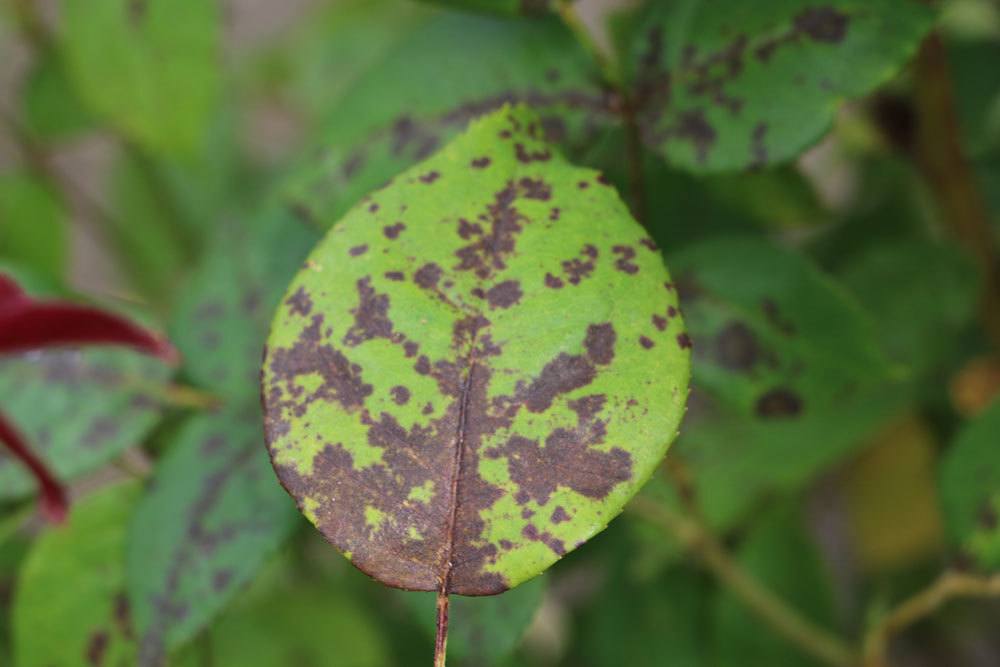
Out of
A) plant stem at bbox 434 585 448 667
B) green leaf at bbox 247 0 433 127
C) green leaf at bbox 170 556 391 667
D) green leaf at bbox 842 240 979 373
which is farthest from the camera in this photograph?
green leaf at bbox 247 0 433 127

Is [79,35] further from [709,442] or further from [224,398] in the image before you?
[709,442]

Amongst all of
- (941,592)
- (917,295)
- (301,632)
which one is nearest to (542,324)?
(941,592)

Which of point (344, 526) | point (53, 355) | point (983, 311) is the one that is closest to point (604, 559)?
point (983, 311)

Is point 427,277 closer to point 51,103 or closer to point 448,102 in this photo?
point 448,102

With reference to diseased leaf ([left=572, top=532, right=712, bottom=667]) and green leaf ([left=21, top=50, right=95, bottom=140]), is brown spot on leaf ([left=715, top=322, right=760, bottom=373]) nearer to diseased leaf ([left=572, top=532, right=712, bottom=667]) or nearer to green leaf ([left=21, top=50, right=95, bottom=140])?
diseased leaf ([left=572, top=532, right=712, bottom=667])

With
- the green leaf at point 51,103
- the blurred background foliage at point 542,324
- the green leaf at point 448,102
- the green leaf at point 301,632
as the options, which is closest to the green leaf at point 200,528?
the blurred background foliage at point 542,324

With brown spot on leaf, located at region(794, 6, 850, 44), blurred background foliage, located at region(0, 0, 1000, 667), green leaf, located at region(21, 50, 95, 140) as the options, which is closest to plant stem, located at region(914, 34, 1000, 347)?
blurred background foliage, located at region(0, 0, 1000, 667)
